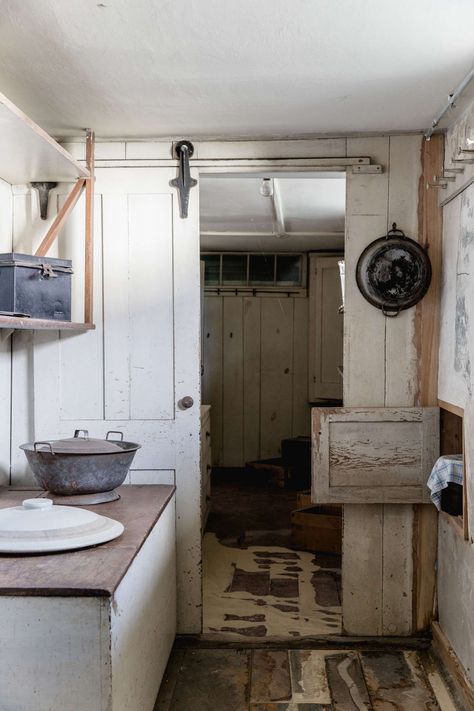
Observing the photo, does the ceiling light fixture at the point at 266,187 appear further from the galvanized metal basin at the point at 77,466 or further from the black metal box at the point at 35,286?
the galvanized metal basin at the point at 77,466

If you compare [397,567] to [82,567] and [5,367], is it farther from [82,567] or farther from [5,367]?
[5,367]

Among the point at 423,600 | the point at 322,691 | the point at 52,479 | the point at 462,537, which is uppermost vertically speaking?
the point at 52,479

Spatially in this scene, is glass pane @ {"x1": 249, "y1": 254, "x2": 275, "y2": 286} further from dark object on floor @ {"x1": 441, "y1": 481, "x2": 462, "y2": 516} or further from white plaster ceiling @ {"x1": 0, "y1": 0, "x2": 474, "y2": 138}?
dark object on floor @ {"x1": 441, "y1": 481, "x2": 462, "y2": 516}

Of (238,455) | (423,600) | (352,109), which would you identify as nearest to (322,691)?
(423,600)

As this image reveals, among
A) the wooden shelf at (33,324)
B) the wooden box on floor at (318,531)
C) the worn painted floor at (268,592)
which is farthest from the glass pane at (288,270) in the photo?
the wooden shelf at (33,324)

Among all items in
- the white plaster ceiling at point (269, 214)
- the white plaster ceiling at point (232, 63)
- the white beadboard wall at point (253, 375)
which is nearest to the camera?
the white plaster ceiling at point (232, 63)

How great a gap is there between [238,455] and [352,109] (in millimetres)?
4801

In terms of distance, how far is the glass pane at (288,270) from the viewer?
7.02 m

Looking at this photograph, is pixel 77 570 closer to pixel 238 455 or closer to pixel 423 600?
pixel 423 600

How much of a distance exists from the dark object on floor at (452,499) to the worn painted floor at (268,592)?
93 centimetres

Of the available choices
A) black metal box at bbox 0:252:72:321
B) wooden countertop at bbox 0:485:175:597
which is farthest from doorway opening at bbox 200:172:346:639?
wooden countertop at bbox 0:485:175:597

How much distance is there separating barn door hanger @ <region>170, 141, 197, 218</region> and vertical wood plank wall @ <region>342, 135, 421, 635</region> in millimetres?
766

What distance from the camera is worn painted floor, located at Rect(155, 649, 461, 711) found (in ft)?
8.89

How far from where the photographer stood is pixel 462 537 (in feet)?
9.21
